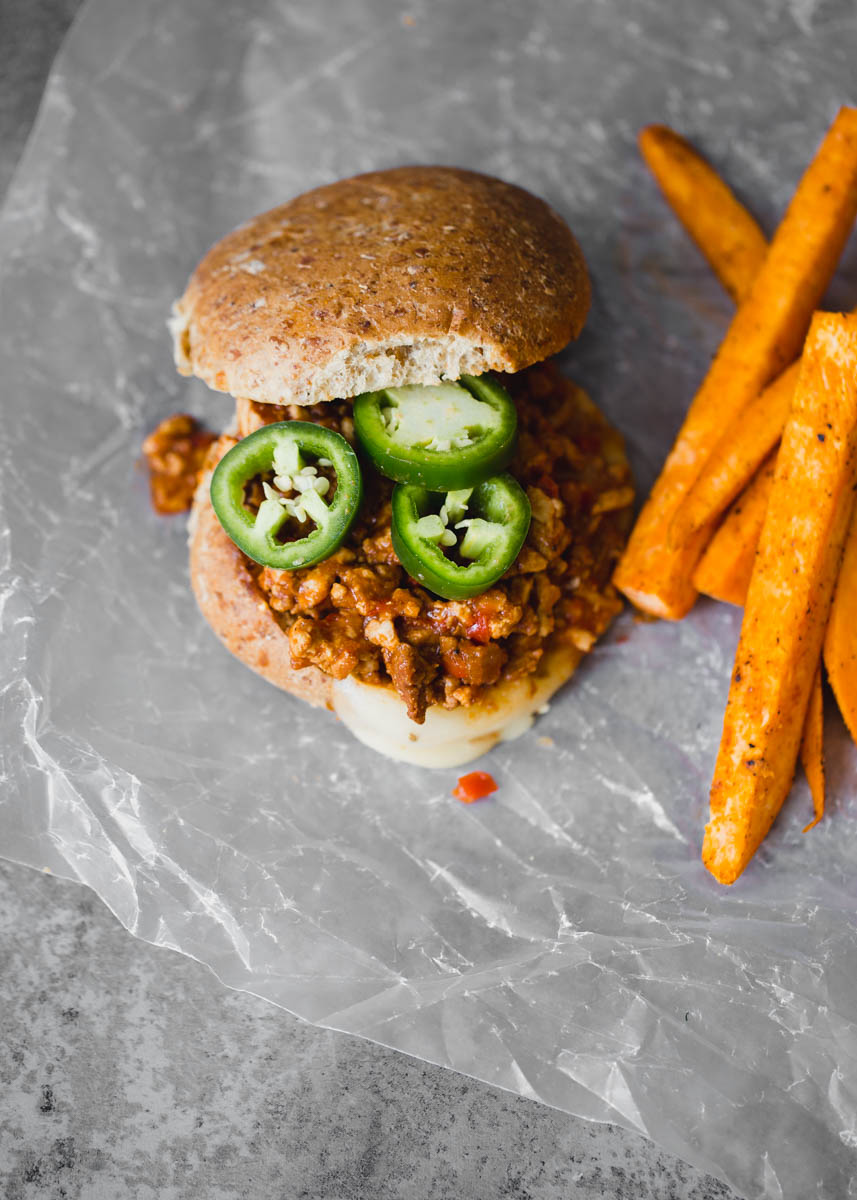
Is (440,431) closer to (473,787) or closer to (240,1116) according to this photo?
(473,787)

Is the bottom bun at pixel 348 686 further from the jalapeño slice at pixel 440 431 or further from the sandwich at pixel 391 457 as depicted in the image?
the jalapeño slice at pixel 440 431

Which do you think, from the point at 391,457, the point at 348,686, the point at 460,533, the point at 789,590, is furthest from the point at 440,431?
the point at 789,590

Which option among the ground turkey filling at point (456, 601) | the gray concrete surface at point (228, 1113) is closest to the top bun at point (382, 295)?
the ground turkey filling at point (456, 601)

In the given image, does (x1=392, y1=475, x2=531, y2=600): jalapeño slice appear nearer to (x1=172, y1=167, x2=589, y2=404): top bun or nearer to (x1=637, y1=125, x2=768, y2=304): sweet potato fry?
(x1=172, y1=167, x2=589, y2=404): top bun

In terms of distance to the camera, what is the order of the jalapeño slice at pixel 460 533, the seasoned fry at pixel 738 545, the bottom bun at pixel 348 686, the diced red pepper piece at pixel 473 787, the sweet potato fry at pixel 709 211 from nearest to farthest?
the jalapeño slice at pixel 460 533 → the bottom bun at pixel 348 686 → the seasoned fry at pixel 738 545 → the diced red pepper piece at pixel 473 787 → the sweet potato fry at pixel 709 211

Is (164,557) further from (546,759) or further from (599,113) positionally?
(599,113)

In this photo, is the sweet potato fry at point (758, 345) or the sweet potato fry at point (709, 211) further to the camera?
the sweet potato fry at point (709, 211)
